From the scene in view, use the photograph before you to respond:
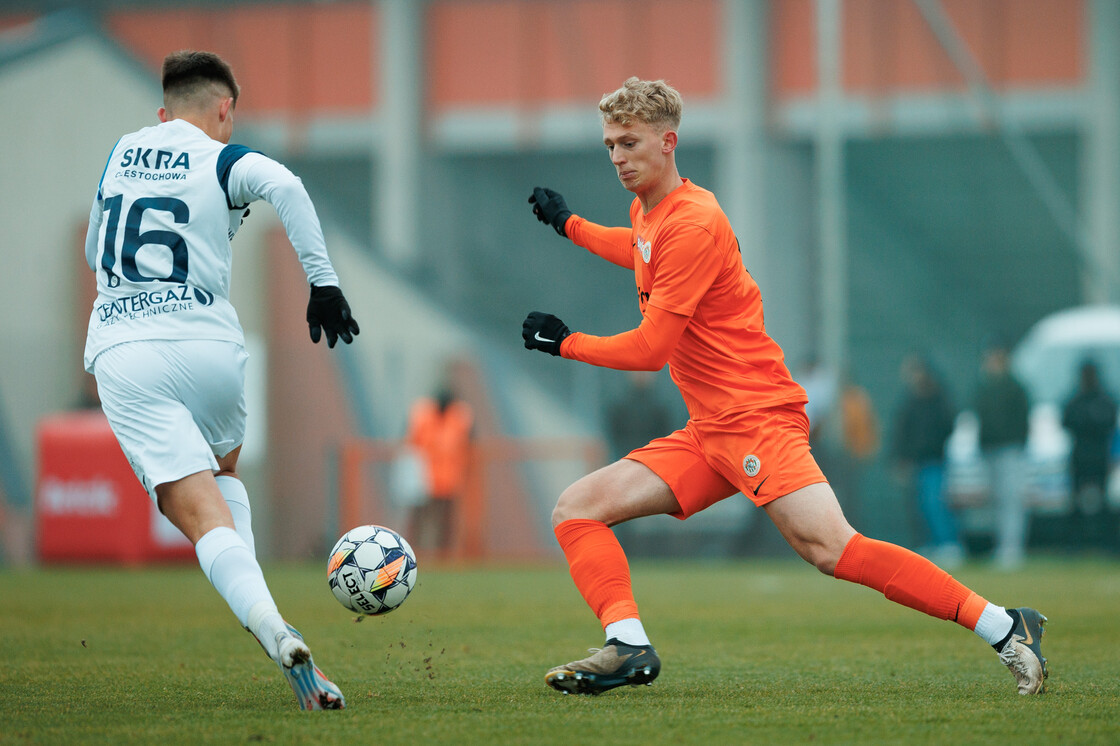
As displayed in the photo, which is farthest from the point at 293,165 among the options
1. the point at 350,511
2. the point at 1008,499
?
the point at 1008,499

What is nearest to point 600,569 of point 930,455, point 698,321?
point 698,321

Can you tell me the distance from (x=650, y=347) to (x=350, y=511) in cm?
1257

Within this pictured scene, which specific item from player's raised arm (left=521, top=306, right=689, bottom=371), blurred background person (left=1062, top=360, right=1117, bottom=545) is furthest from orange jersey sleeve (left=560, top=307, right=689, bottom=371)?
blurred background person (left=1062, top=360, right=1117, bottom=545)

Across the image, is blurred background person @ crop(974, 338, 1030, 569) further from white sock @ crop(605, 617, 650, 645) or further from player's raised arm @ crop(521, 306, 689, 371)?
player's raised arm @ crop(521, 306, 689, 371)

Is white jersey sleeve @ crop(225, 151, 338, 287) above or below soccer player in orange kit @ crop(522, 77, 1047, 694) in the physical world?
above

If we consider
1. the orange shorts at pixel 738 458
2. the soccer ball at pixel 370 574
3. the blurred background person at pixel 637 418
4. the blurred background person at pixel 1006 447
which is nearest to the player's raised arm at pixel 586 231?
the orange shorts at pixel 738 458

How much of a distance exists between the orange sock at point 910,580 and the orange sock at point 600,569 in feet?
2.48

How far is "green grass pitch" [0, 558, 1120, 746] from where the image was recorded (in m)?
4.29

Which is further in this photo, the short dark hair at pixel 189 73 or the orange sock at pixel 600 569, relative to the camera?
the orange sock at pixel 600 569

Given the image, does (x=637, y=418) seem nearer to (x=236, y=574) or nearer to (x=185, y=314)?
(x=185, y=314)

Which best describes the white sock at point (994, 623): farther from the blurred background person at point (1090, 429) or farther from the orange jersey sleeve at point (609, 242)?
the blurred background person at point (1090, 429)

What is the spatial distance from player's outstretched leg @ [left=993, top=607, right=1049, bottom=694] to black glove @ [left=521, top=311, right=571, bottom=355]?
180 cm

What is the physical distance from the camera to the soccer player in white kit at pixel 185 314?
4.66m

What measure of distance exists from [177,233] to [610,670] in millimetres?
2059
